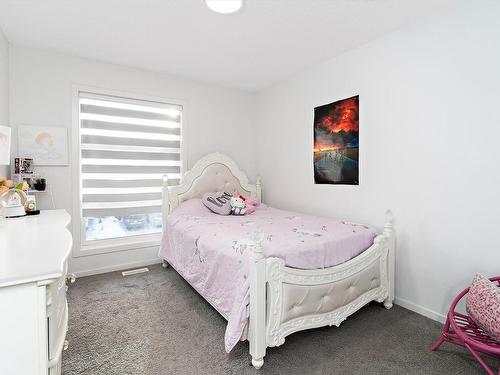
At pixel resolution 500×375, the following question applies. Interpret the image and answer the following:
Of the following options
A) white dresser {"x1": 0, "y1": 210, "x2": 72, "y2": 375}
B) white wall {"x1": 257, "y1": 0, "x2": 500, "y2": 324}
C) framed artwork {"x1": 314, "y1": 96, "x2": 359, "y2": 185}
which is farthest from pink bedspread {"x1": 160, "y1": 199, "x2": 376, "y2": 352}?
white dresser {"x1": 0, "y1": 210, "x2": 72, "y2": 375}

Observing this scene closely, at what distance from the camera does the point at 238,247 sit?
1.96 m

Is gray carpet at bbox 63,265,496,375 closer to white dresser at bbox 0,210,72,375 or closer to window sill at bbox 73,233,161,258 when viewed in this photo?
window sill at bbox 73,233,161,258

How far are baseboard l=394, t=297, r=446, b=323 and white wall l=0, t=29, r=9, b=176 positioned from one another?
3.94 meters

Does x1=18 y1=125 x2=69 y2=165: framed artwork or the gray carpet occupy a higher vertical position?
x1=18 y1=125 x2=69 y2=165: framed artwork

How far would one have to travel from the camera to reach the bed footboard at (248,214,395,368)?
5.45 feet

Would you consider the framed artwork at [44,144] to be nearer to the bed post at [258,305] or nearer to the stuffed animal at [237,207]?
the stuffed animal at [237,207]

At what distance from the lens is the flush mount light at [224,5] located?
204 centimetres

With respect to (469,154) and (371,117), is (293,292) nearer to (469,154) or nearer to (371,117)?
(469,154)

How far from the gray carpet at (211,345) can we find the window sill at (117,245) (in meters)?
0.73

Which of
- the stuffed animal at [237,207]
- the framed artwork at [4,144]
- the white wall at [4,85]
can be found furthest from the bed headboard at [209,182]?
the framed artwork at [4,144]

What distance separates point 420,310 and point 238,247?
1.75 meters

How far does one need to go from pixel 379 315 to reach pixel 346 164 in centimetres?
150

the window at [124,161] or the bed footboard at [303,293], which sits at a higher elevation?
the window at [124,161]

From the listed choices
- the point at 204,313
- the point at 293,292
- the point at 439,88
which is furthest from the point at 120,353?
the point at 439,88
